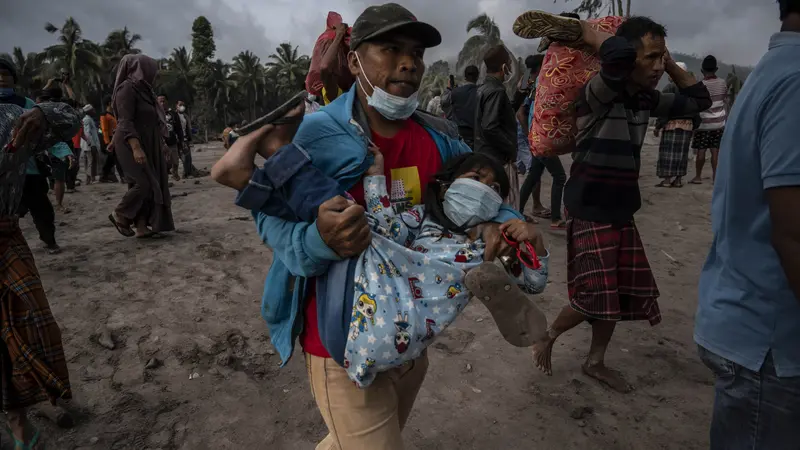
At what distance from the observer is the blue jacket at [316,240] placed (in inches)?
52.2

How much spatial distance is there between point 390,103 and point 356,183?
287 mm

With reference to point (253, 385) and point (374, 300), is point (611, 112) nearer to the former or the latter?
point (374, 300)

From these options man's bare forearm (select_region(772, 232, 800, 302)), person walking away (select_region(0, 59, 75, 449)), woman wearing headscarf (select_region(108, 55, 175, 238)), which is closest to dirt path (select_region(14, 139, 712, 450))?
person walking away (select_region(0, 59, 75, 449))

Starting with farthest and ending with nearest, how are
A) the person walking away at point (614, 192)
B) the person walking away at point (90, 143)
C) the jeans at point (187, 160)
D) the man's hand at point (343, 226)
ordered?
the jeans at point (187, 160) → the person walking away at point (90, 143) → the person walking away at point (614, 192) → the man's hand at point (343, 226)

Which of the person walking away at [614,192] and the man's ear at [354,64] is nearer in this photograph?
the man's ear at [354,64]

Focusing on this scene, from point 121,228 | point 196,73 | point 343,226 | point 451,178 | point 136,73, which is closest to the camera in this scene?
point 343,226

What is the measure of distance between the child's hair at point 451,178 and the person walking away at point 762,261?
0.68 meters

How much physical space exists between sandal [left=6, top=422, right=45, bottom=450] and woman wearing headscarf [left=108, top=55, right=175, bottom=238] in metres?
3.55

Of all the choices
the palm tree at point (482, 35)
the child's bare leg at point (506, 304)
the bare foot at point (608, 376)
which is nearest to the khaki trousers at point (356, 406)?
the child's bare leg at point (506, 304)

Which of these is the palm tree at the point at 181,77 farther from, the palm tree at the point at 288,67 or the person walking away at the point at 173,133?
the person walking away at the point at 173,133

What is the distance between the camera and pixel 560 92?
2.74 m

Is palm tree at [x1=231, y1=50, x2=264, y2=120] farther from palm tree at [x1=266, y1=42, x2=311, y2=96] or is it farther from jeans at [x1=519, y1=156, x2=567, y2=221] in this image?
jeans at [x1=519, y1=156, x2=567, y2=221]

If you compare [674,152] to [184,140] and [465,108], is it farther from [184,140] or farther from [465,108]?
[184,140]

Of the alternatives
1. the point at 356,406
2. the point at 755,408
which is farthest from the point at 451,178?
the point at 755,408
